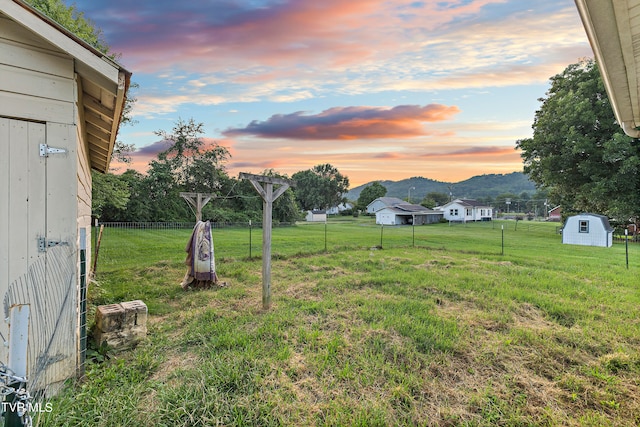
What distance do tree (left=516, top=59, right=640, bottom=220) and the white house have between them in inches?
65.5

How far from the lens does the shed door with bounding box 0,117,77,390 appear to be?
92.9 inches

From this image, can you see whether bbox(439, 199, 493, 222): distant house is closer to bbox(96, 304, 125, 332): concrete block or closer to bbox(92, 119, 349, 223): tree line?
bbox(92, 119, 349, 223): tree line

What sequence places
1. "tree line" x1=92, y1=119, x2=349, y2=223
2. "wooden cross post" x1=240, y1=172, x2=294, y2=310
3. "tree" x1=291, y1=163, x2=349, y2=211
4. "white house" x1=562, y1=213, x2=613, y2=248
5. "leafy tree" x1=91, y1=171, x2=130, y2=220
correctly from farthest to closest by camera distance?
"tree" x1=291, y1=163, x2=349, y2=211 → "tree line" x1=92, y1=119, x2=349, y2=223 → "white house" x1=562, y1=213, x2=613, y2=248 → "leafy tree" x1=91, y1=171, x2=130, y2=220 → "wooden cross post" x1=240, y1=172, x2=294, y2=310

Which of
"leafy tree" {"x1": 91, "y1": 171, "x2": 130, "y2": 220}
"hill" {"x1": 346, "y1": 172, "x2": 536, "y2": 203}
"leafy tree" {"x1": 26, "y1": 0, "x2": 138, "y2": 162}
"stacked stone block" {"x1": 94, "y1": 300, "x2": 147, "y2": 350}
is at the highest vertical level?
"hill" {"x1": 346, "y1": 172, "x2": 536, "y2": 203}

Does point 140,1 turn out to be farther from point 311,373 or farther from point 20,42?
point 311,373

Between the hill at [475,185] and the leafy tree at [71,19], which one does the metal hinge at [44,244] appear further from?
the hill at [475,185]

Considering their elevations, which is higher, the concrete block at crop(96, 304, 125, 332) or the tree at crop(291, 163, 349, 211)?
the tree at crop(291, 163, 349, 211)

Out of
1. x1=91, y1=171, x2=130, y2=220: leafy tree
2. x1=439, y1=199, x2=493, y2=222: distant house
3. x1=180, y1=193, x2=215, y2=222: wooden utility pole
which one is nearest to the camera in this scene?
x1=180, y1=193, x2=215, y2=222: wooden utility pole

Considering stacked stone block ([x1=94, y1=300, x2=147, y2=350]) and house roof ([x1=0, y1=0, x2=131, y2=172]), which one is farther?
stacked stone block ([x1=94, y1=300, x2=147, y2=350])

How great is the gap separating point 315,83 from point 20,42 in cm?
947

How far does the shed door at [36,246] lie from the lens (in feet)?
7.74

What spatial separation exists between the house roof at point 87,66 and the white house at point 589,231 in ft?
73.0

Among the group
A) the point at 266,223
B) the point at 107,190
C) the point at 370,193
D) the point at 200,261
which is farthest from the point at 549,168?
the point at 370,193

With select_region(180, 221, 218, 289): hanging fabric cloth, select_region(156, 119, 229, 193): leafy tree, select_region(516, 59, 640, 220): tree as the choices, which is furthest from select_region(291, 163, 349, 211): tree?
select_region(180, 221, 218, 289): hanging fabric cloth
